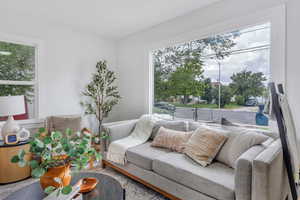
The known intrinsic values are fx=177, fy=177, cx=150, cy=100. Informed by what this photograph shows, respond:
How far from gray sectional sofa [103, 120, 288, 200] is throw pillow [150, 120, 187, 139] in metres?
0.06

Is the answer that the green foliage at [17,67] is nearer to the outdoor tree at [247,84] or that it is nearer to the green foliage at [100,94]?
the green foliage at [100,94]

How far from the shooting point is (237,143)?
1791mm

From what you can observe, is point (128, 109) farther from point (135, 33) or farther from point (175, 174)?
point (175, 174)

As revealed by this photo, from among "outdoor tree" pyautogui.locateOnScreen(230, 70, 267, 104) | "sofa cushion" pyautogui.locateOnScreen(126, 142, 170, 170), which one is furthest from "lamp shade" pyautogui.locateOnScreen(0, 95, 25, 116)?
"outdoor tree" pyautogui.locateOnScreen(230, 70, 267, 104)

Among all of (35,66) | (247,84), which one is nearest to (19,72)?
(35,66)

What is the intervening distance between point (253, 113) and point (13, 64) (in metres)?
3.75

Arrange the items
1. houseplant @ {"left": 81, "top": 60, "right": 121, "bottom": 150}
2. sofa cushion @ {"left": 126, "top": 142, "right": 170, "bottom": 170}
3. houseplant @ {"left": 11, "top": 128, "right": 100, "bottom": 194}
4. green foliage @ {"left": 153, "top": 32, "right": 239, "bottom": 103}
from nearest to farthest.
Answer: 1. houseplant @ {"left": 11, "top": 128, "right": 100, "bottom": 194}
2. sofa cushion @ {"left": 126, "top": 142, "right": 170, "bottom": 170}
3. green foliage @ {"left": 153, "top": 32, "right": 239, "bottom": 103}
4. houseplant @ {"left": 81, "top": 60, "right": 121, "bottom": 150}

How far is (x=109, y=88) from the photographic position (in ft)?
12.8

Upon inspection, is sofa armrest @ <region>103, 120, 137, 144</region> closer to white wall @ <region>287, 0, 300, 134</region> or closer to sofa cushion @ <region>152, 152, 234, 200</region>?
sofa cushion @ <region>152, 152, 234, 200</region>

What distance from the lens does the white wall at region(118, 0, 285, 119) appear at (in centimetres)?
198

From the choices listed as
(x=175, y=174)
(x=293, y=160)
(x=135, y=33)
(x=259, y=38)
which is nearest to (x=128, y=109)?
(x=135, y=33)

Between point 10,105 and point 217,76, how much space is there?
9.47 feet

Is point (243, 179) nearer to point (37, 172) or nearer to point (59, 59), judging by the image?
point (37, 172)

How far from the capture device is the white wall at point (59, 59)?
3.00m
